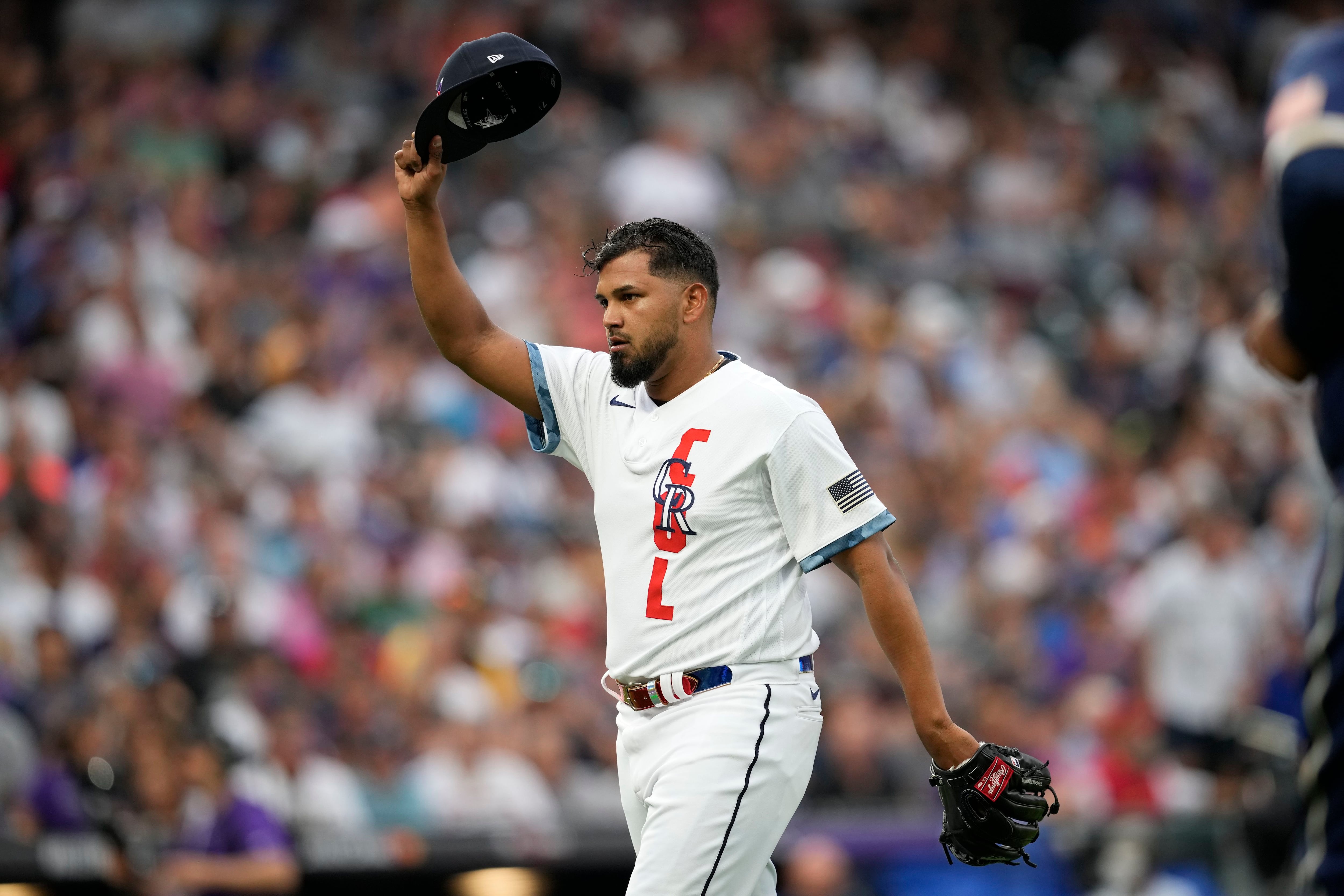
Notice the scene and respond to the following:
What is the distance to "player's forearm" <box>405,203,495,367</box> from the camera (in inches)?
175

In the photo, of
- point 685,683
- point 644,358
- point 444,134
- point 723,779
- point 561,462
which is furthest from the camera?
point 561,462

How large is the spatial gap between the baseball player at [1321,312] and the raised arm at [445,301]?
7.69ft

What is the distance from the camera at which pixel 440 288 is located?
445 cm

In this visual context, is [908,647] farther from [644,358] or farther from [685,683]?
[644,358]

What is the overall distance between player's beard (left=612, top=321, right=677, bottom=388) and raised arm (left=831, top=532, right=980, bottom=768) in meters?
0.72

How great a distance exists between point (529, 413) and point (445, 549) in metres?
5.54

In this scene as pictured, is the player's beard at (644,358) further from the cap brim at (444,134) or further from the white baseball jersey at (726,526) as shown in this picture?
the cap brim at (444,134)

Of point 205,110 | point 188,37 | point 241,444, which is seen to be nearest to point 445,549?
point 241,444

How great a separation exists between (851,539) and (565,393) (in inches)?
38.3

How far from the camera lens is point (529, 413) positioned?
455 centimetres

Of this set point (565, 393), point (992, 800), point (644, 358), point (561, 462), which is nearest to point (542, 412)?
point (565, 393)

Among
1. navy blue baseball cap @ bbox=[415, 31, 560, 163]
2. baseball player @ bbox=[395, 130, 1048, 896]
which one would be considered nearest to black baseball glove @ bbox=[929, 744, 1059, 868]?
baseball player @ bbox=[395, 130, 1048, 896]

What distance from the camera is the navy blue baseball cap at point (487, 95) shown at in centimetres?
429

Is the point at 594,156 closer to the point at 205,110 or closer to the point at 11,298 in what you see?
the point at 205,110
